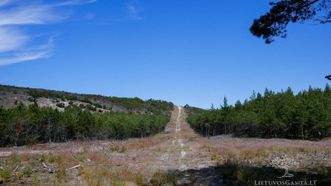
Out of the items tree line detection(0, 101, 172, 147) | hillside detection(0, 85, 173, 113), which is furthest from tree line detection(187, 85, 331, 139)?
hillside detection(0, 85, 173, 113)

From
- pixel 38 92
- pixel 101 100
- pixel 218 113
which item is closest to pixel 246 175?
pixel 218 113

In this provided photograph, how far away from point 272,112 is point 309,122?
751cm

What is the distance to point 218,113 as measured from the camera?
12262 centimetres

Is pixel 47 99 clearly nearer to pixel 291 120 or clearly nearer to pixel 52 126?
pixel 52 126

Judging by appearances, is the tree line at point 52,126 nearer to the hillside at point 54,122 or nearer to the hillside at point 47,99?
the hillside at point 54,122

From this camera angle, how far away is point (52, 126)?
253ft

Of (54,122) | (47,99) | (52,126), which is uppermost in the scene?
(47,99)

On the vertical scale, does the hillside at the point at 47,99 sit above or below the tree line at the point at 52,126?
above

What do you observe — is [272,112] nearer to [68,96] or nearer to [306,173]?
[306,173]

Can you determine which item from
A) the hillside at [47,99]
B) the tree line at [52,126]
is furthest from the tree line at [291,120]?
the hillside at [47,99]

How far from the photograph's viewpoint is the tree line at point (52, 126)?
65.2m

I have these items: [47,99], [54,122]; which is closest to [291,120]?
[54,122]

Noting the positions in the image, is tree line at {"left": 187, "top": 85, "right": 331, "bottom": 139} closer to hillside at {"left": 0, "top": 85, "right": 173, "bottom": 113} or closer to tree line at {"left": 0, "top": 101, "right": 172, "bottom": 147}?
tree line at {"left": 0, "top": 101, "right": 172, "bottom": 147}

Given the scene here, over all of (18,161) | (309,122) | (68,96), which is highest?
(68,96)
